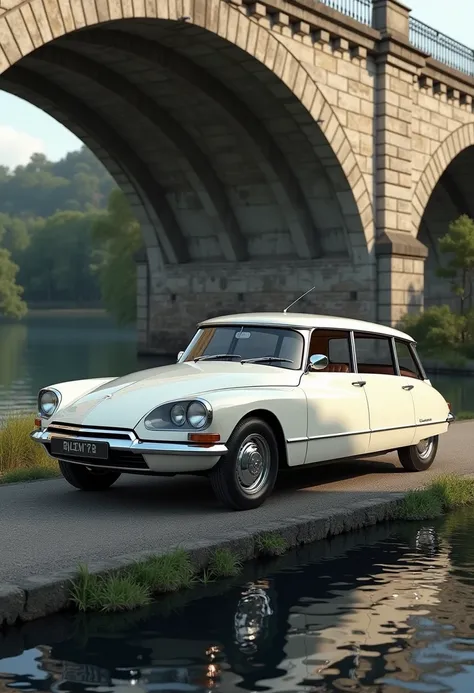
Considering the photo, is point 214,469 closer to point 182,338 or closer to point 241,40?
point 241,40

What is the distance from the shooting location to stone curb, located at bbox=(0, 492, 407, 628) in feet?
15.7

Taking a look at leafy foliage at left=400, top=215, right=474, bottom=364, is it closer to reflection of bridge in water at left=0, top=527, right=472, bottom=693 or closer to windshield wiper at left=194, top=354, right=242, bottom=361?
windshield wiper at left=194, top=354, right=242, bottom=361

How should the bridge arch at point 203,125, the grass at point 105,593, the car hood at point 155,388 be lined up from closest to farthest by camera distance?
1. the grass at point 105,593
2. the car hood at point 155,388
3. the bridge arch at point 203,125

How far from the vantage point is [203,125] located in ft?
95.9

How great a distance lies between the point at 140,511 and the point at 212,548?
1284 millimetres

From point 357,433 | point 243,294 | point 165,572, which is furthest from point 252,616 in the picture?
point 243,294

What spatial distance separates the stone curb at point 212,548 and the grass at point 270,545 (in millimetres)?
31

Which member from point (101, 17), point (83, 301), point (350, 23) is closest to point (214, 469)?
point (101, 17)

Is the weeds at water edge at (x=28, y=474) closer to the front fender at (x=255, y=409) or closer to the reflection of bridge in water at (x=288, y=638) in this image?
the front fender at (x=255, y=409)

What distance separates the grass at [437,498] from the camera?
743 cm

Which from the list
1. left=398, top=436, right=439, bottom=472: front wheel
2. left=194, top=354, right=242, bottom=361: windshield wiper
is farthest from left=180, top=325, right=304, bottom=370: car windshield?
left=398, top=436, right=439, bottom=472: front wheel

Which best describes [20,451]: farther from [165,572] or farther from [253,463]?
[165,572]

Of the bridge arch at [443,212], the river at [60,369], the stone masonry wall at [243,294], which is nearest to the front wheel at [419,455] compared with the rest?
the river at [60,369]

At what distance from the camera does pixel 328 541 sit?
21.9 ft
